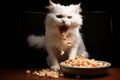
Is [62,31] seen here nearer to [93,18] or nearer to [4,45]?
A: [93,18]

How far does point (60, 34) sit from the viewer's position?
1871 millimetres

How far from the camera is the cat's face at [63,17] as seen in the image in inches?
71.3

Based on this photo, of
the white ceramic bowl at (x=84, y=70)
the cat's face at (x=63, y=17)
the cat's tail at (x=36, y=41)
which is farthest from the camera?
the cat's tail at (x=36, y=41)

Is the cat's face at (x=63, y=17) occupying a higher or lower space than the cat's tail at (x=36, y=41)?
higher

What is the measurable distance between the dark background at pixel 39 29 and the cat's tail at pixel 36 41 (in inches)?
1.1

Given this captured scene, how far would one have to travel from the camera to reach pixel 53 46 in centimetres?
189

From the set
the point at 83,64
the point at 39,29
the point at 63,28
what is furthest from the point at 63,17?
the point at 83,64

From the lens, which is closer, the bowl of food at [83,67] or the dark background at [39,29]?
the bowl of food at [83,67]

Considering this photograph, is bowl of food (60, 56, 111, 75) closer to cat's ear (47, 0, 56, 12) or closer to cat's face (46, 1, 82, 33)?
cat's face (46, 1, 82, 33)

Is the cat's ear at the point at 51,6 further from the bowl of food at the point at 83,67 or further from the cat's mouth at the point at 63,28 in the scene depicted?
the bowl of food at the point at 83,67

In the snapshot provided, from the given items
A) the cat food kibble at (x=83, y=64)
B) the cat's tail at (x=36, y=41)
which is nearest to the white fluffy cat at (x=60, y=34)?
the cat's tail at (x=36, y=41)

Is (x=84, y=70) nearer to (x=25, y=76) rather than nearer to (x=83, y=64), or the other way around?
(x=83, y=64)

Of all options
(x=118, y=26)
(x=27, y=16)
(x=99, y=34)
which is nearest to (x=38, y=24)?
(x=27, y=16)

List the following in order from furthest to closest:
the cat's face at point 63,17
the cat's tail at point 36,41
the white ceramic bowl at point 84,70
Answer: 1. the cat's tail at point 36,41
2. the cat's face at point 63,17
3. the white ceramic bowl at point 84,70
